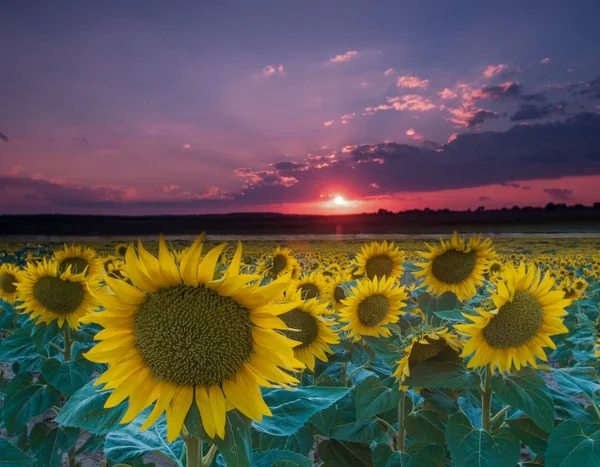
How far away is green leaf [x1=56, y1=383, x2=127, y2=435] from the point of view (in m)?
1.50

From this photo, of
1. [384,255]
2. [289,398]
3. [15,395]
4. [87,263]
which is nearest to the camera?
[289,398]

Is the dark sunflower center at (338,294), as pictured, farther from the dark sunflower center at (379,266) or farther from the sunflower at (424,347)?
the sunflower at (424,347)

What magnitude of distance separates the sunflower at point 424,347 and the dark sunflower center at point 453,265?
1678mm

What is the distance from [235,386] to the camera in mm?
1491

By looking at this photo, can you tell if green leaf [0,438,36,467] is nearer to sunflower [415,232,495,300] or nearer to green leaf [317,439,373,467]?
green leaf [317,439,373,467]

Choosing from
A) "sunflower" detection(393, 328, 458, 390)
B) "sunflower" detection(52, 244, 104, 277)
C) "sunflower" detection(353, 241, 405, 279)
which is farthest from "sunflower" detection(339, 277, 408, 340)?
"sunflower" detection(52, 244, 104, 277)

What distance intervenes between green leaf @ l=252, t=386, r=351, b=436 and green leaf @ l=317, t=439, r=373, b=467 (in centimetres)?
169

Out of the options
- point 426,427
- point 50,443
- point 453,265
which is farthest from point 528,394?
point 50,443

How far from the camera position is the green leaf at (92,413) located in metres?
1.50

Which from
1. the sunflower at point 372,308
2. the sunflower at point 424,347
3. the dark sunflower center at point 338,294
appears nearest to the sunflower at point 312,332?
the sunflower at point 372,308

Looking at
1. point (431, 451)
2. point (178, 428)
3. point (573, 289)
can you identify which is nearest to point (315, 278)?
point (431, 451)

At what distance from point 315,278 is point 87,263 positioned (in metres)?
2.35

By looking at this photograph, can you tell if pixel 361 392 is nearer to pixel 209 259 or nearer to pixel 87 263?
pixel 209 259

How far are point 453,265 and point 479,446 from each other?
210 centimetres
